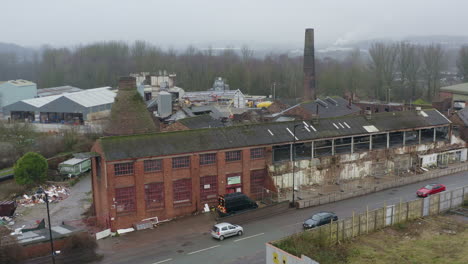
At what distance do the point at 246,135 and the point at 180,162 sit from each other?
5537 millimetres

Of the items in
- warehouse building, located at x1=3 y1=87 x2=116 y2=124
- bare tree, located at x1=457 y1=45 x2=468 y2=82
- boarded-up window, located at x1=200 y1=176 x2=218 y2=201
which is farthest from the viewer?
bare tree, located at x1=457 y1=45 x2=468 y2=82

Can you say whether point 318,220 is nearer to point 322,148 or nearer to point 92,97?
point 322,148

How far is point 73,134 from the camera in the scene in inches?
2094

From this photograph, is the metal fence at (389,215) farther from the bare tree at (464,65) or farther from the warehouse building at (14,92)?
the warehouse building at (14,92)

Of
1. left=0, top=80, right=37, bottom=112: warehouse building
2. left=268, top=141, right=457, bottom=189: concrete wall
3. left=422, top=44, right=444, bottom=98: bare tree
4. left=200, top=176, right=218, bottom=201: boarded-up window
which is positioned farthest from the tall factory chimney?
left=0, top=80, right=37, bottom=112: warehouse building

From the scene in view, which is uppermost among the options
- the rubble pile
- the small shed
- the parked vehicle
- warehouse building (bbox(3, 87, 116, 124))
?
warehouse building (bbox(3, 87, 116, 124))

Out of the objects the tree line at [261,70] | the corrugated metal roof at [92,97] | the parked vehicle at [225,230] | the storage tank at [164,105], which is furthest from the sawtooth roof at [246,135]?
the tree line at [261,70]

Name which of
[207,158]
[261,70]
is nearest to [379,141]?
[207,158]

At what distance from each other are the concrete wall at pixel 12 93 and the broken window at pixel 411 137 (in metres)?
71.1

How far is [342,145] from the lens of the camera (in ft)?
114

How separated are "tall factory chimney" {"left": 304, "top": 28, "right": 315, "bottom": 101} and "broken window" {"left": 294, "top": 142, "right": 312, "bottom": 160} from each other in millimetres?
36371

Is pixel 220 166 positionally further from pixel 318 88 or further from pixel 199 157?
pixel 318 88

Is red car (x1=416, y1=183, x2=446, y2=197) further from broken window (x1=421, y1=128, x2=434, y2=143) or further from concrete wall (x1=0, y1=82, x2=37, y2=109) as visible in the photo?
concrete wall (x1=0, y1=82, x2=37, y2=109)

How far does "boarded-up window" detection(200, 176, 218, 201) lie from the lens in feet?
96.1
